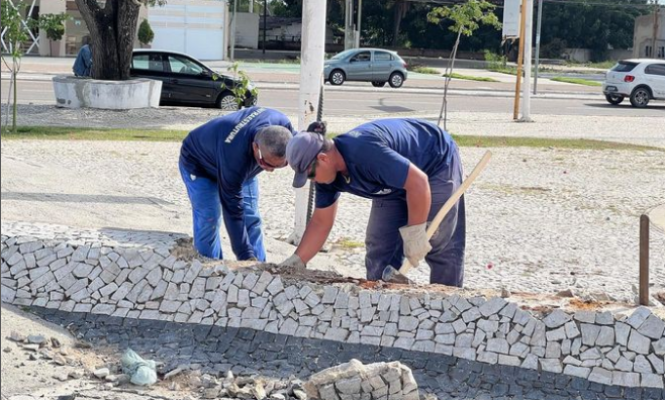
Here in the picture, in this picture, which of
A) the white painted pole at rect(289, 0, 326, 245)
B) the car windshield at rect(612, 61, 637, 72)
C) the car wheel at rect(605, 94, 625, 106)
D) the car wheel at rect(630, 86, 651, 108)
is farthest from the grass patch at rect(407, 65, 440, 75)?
the white painted pole at rect(289, 0, 326, 245)

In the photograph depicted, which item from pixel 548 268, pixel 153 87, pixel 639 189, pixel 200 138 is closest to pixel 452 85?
pixel 153 87

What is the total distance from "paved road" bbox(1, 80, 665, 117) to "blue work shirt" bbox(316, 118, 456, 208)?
607 inches

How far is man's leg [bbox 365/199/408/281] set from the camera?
5879 millimetres

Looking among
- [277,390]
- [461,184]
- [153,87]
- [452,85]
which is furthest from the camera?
[452,85]

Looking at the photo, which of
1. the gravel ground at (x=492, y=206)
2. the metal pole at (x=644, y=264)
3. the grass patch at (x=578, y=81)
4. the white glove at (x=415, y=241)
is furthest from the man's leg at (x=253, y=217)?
the grass patch at (x=578, y=81)

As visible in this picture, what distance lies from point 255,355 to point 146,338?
69 centimetres

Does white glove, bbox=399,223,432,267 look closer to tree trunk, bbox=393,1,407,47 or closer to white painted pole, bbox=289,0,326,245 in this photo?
white painted pole, bbox=289,0,326,245

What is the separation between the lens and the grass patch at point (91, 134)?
14383 millimetres

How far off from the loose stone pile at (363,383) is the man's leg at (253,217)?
1990mm

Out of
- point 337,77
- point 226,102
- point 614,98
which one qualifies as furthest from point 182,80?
point 614,98

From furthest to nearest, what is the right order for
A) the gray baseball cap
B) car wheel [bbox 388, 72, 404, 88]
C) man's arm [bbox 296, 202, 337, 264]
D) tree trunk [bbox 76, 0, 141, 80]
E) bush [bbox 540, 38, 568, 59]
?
1. bush [bbox 540, 38, 568, 59]
2. car wheel [bbox 388, 72, 404, 88]
3. tree trunk [bbox 76, 0, 141, 80]
4. man's arm [bbox 296, 202, 337, 264]
5. the gray baseball cap

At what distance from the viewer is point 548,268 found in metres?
8.02

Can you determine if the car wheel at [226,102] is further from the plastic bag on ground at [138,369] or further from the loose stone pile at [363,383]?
the loose stone pile at [363,383]

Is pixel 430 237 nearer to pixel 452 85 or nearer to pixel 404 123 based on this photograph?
pixel 404 123
